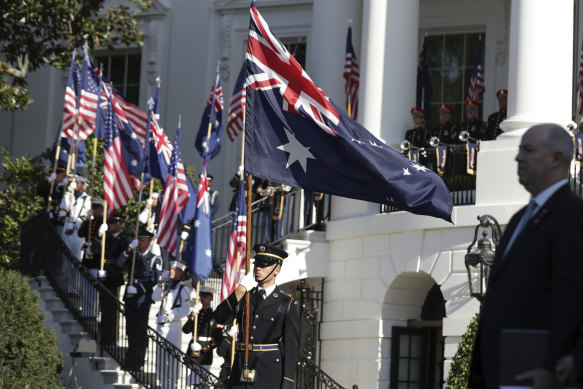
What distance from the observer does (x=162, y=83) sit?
27406mm

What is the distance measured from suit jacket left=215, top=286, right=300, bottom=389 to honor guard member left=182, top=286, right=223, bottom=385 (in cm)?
573

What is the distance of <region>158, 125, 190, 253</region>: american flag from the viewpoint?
57.1 feet

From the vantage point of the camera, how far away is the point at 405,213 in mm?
17969

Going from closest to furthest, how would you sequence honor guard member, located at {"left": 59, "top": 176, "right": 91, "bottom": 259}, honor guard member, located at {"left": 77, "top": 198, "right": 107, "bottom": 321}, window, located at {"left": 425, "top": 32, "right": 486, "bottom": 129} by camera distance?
honor guard member, located at {"left": 77, "top": 198, "right": 107, "bottom": 321} < honor guard member, located at {"left": 59, "top": 176, "right": 91, "bottom": 259} < window, located at {"left": 425, "top": 32, "right": 486, "bottom": 129}

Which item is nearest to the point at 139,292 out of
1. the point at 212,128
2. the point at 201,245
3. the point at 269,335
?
the point at 201,245

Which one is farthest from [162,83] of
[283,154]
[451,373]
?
[283,154]

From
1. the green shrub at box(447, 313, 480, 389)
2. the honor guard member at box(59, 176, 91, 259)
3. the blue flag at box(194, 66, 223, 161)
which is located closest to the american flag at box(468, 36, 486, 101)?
the blue flag at box(194, 66, 223, 161)

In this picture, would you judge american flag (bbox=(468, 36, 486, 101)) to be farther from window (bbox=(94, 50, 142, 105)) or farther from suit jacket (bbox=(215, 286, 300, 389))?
suit jacket (bbox=(215, 286, 300, 389))

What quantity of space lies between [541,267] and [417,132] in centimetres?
1412

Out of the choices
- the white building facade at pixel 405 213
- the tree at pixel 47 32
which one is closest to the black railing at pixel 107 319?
the white building facade at pixel 405 213

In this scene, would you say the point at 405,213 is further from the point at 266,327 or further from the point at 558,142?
the point at 558,142

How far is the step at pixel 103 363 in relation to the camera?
56.1ft

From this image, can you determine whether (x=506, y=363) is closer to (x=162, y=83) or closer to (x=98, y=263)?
(x=98, y=263)

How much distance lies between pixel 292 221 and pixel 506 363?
15.3 metres
